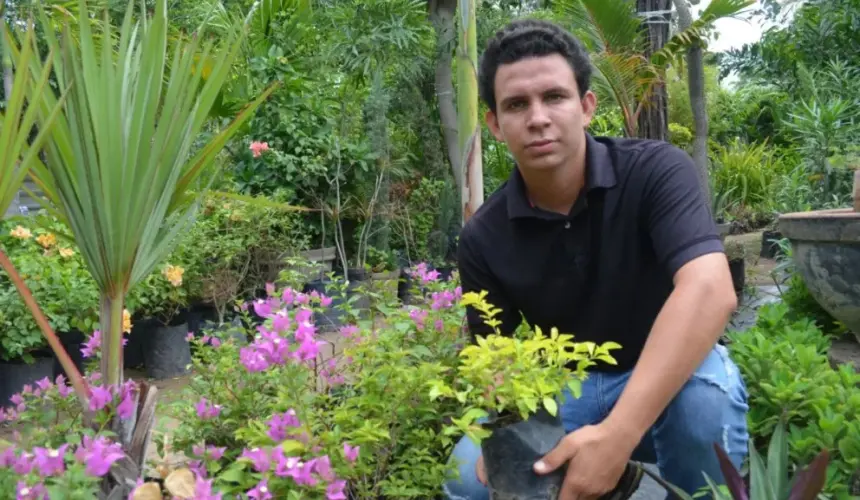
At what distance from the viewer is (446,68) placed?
7309 millimetres

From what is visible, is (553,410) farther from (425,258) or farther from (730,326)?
(425,258)

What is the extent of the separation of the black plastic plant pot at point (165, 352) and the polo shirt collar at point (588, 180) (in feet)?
10.1

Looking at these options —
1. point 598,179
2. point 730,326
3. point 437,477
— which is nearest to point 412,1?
point 730,326

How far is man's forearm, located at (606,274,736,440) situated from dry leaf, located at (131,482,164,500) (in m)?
1.02

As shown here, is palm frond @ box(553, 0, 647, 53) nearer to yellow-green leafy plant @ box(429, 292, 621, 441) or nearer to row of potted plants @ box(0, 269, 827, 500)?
row of potted plants @ box(0, 269, 827, 500)

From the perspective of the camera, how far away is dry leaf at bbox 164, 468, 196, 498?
1742 millimetres

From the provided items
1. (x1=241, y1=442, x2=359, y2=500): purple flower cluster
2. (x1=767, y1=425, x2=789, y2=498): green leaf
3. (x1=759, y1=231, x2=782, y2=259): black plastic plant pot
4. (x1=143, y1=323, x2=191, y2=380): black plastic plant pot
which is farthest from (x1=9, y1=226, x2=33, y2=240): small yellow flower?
(x1=759, y1=231, x2=782, y2=259): black plastic plant pot

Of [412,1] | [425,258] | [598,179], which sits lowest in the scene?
[425,258]

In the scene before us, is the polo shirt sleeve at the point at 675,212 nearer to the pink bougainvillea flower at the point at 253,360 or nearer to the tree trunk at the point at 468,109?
the pink bougainvillea flower at the point at 253,360

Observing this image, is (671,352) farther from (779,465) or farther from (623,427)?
(779,465)

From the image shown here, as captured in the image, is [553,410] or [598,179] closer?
[553,410]

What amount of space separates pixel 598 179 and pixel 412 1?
5.48 meters

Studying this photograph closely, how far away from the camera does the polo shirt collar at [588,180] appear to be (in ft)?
6.26

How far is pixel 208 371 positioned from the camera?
81.7 inches
